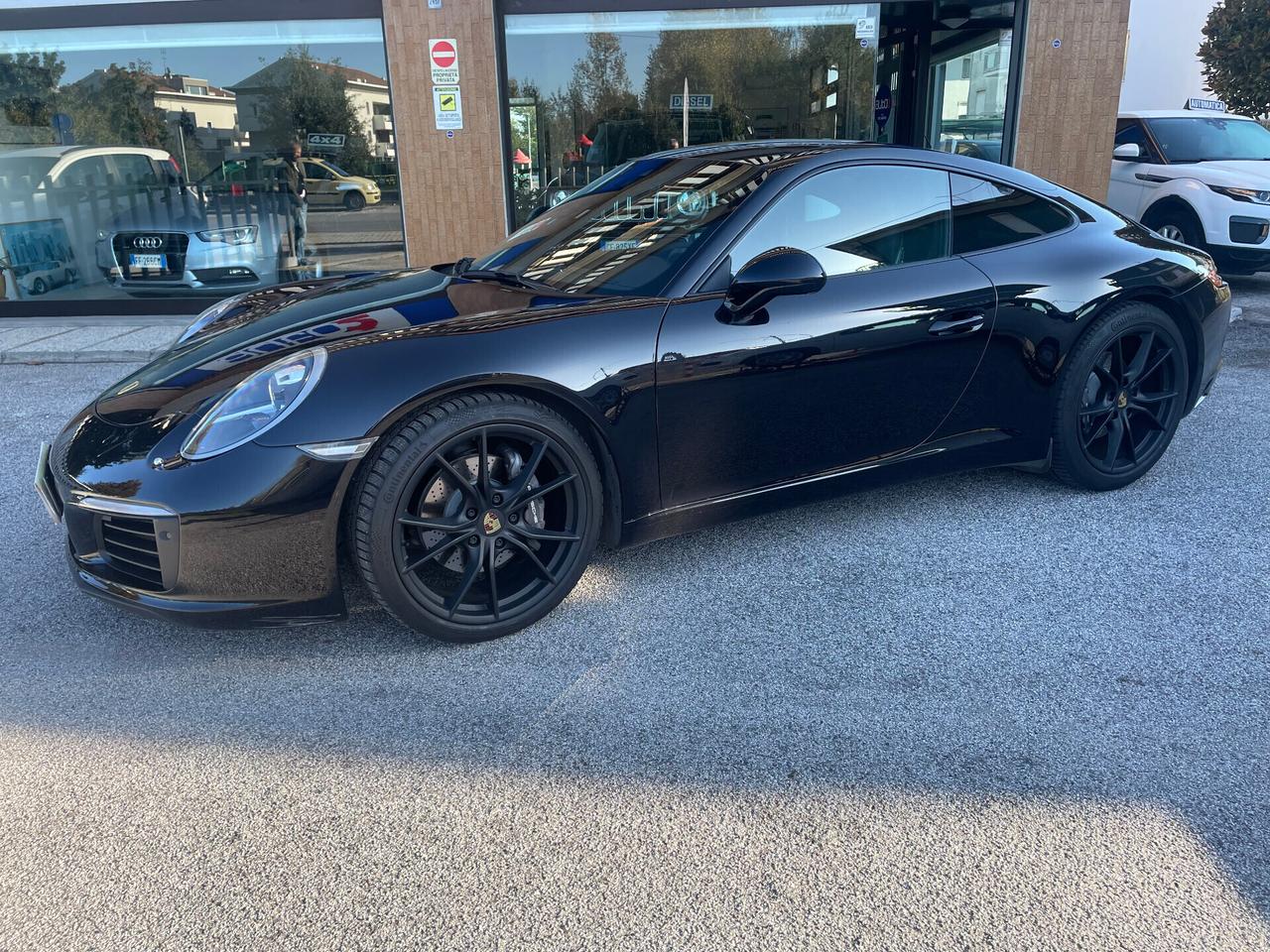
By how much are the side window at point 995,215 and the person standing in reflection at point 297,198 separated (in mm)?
7249

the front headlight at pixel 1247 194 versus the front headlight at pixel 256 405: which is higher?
the front headlight at pixel 1247 194

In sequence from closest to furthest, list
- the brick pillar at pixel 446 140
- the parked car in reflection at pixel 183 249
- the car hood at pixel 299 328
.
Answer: the car hood at pixel 299 328
the brick pillar at pixel 446 140
the parked car in reflection at pixel 183 249

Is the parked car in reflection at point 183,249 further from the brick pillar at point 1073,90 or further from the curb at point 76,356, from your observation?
the brick pillar at point 1073,90

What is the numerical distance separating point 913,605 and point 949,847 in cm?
117

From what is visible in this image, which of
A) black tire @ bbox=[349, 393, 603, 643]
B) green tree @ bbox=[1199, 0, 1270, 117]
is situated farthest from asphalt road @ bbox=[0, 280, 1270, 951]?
green tree @ bbox=[1199, 0, 1270, 117]

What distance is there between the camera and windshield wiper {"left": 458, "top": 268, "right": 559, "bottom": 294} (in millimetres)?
3377

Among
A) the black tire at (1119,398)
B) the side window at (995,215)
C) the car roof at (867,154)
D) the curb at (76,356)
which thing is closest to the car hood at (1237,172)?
the black tire at (1119,398)

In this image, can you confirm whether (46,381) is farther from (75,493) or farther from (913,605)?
(913,605)

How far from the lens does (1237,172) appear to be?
9172 mm

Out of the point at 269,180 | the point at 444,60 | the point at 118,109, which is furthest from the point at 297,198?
the point at 444,60

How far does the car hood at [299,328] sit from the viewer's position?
9.39ft

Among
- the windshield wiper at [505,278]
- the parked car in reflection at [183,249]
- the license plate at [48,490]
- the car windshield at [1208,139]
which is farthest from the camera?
the car windshield at [1208,139]

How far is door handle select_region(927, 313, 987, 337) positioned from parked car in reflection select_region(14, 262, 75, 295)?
896cm

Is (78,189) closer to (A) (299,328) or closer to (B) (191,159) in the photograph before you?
(B) (191,159)
